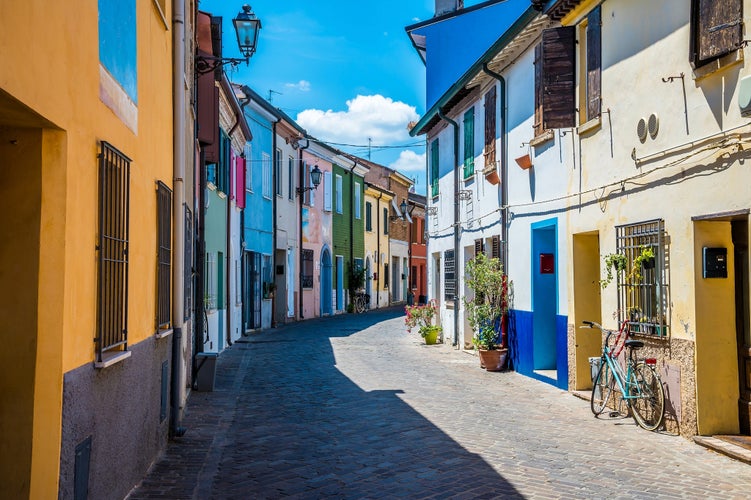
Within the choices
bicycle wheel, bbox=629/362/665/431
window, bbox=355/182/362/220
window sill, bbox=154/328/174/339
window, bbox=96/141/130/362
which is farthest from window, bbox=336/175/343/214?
window, bbox=96/141/130/362

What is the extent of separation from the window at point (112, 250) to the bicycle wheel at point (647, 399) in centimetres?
574

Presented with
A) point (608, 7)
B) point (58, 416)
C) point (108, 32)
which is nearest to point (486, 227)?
point (608, 7)

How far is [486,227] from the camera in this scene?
661 inches

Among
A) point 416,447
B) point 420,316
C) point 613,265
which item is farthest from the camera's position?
point 420,316

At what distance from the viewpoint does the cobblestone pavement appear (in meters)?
6.48

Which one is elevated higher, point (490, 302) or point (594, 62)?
point (594, 62)

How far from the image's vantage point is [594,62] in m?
10.8

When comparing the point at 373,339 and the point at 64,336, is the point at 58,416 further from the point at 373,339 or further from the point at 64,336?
the point at 373,339

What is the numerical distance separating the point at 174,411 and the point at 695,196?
570cm

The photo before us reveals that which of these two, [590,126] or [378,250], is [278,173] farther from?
[590,126]

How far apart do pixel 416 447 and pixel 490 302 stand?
25.4 ft

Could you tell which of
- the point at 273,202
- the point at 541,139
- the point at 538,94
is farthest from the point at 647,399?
the point at 273,202

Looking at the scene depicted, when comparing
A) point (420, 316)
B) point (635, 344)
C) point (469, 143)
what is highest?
point (469, 143)

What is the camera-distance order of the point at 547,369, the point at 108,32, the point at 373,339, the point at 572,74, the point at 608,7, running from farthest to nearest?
the point at 373,339 < the point at 547,369 < the point at 572,74 < the point at 608,7 < the point at 108,32
